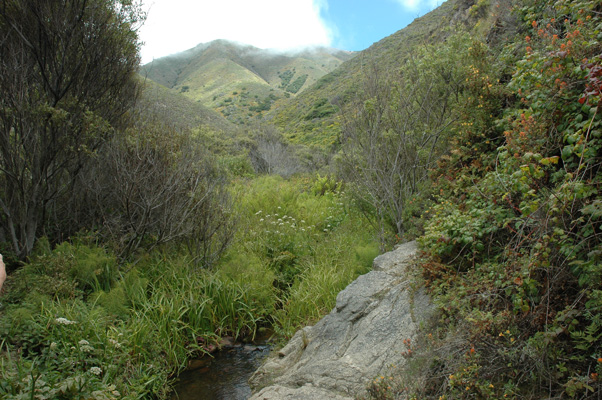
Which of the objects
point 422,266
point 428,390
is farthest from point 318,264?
point 428,390

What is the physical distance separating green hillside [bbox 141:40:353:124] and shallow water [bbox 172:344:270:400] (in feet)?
140

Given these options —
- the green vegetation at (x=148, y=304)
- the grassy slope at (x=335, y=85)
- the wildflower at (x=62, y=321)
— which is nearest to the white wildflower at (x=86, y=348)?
the green vegetation at (x=148, y=304)

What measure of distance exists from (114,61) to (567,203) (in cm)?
682

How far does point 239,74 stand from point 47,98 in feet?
243

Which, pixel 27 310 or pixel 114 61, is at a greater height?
pixel 114 61

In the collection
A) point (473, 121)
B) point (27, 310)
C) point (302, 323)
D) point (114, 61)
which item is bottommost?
point (302, 323)

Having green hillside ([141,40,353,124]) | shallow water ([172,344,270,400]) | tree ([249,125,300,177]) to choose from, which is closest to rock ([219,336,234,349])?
shallow water ([172,344,270,400])

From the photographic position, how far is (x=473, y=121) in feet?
18.1

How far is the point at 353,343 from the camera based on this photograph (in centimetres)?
374

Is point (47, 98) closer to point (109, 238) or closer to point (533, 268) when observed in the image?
point (109, 238)

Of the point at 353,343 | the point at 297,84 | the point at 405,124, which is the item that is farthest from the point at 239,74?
the point at 353,343

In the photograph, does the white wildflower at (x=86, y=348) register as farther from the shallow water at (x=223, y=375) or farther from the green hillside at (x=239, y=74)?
the green hillside at (x=239, y=74)

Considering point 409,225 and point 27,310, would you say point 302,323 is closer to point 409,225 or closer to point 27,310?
point 409,225

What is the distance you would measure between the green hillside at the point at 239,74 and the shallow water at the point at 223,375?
4267 cm
